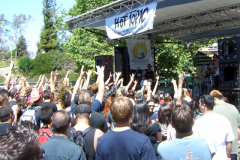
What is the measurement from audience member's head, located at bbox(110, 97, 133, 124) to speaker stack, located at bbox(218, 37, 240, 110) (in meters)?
3.64

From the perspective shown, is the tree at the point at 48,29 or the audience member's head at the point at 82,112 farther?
the tree at the point at 48,29

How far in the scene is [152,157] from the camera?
6.00 feet

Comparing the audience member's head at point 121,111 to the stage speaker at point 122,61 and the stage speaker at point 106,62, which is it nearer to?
the stage speaker at point 106,62

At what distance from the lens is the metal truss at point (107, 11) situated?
25.7 feet

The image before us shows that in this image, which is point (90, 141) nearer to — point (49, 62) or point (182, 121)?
point (182, 121)

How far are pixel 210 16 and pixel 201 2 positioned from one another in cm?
194

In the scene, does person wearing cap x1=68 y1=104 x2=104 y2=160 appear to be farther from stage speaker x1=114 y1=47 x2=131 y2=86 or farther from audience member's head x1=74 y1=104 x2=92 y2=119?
stage speaker x1=114 y1=47 x2=131 y2=86

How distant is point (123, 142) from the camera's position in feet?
6.16

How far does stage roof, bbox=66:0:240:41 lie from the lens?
8039 mm

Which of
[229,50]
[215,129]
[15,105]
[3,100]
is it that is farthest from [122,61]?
[215,129]

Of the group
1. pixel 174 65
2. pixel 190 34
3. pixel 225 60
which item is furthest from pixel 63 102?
pixel 174 65

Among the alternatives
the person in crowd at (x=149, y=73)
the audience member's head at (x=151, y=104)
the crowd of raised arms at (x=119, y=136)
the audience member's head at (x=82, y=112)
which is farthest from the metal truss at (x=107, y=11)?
the audience member's head at (x=82, y=112)

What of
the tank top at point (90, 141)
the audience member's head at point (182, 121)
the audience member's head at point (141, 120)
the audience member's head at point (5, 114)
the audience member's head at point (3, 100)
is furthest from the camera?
the audience member's head at point (3, 100)

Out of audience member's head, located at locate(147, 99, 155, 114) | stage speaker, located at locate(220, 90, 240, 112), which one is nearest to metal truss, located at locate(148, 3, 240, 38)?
stage speaker, located at locate(220, 90, 240, 112)
